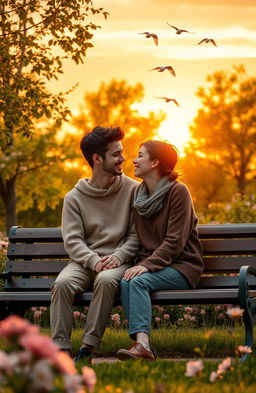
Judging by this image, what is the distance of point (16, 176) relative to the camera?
2598 centimetres

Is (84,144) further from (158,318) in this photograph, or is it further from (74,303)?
(158,318)

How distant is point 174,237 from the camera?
19.9 feet

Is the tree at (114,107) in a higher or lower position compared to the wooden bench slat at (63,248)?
higher

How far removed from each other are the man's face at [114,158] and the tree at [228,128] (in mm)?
38645

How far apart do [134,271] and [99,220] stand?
651mm

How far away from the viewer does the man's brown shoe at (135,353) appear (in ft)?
17.7

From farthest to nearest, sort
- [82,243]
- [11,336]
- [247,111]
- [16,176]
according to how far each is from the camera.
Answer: [247,111] → [16,176] → [82,243] → [11,336]

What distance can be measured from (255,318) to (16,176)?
20576mm

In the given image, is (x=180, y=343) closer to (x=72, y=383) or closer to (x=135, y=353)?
(x=135, y=353)

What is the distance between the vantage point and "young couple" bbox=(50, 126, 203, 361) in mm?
5832

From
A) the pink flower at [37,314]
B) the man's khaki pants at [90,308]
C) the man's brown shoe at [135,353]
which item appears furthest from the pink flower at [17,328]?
the pink flower at [37,314]

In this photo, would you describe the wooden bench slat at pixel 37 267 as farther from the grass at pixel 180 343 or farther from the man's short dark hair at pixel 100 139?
the man's short dark hair at pixel 100 139

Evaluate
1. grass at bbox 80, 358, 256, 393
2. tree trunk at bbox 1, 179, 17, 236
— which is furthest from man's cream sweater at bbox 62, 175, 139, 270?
tree trunk at bbox 1, 179, 17, 236

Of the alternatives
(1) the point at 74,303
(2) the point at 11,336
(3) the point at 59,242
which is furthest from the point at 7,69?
(2) the point at 11,336
